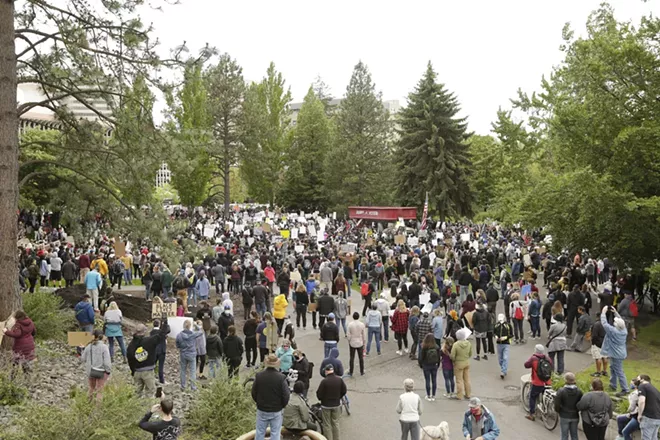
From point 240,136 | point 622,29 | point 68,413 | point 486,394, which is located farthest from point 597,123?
point 240,136

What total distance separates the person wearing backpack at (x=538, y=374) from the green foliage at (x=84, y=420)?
265 inches

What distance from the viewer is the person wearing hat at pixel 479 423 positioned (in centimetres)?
759

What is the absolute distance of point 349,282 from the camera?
70.8 ft

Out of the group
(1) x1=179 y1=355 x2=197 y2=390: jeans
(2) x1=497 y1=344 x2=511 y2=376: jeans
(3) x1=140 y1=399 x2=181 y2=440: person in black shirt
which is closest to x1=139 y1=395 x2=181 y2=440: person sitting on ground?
(3) x1=140 y1=399 x2=181 y2=440: person in black shirt

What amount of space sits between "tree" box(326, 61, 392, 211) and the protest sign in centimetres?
3813

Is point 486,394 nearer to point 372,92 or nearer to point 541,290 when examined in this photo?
point 541,290

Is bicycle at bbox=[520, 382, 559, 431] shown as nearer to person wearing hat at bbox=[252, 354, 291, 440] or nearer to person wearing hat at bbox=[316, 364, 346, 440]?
person wearing hat at bbox=[316, 364, 346, 440]

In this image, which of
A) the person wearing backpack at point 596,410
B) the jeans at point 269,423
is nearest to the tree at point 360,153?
the person wearing backpack at point 596,410

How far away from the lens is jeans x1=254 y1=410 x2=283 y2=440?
743 centimetres

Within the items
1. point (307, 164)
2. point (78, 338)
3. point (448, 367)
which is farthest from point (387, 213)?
point (78, 338)

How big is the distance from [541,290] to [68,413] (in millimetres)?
19792

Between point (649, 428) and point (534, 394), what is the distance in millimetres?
2152

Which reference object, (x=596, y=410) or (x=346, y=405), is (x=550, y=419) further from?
(x=346, y=405)

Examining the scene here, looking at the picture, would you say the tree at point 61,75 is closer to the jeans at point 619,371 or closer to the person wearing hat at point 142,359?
the person wearing hat at point 142,359
